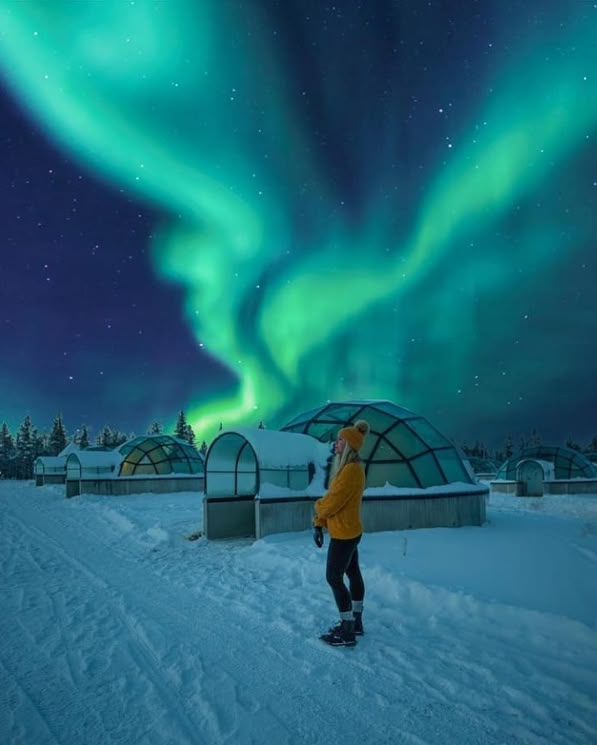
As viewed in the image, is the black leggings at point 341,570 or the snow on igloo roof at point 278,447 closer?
the black leggings at point 341,570

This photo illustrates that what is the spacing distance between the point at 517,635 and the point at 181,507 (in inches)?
658

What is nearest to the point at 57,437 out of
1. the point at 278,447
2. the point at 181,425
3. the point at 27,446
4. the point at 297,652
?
the point at 27,446

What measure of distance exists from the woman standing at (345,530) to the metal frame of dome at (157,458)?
26.4 meters

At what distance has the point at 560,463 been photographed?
3388 cm

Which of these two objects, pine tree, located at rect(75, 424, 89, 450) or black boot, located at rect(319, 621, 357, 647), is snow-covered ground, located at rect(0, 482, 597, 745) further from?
pine tree, located at rect(75, 424, 89, 450)

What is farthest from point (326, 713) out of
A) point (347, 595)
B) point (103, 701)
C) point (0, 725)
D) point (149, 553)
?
point (149, 553)

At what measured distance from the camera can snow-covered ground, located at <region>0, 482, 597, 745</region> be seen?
10.7 feet

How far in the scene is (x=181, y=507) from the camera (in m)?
19.5

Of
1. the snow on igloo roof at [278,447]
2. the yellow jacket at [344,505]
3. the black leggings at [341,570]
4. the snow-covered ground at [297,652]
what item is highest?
the snow on igloo roof at [278,447]

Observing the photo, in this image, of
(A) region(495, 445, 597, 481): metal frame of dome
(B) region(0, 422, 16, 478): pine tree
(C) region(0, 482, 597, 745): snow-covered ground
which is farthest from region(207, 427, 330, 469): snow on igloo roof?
(B) region(0, 422, 16, 478): pine tree

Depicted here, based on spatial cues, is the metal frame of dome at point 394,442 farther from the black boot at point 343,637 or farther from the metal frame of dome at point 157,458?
the metal frame of dome at point 157,458

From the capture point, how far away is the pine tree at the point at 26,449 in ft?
260

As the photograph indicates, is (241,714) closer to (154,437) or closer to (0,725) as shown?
(0,725)

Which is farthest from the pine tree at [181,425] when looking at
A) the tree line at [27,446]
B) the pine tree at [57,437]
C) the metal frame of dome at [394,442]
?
the metal frame of dome at [394,442]
